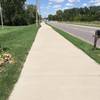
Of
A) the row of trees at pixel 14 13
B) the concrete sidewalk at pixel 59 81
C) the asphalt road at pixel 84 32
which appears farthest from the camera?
the row of trees at pixel 14 13

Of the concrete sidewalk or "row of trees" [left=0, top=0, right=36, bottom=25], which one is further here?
"row of trees" [left=0, top=0, right=36, bottom=25]

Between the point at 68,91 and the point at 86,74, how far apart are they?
84.3 inches

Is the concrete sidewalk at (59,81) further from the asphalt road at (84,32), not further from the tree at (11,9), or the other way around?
the tree at (11,9)

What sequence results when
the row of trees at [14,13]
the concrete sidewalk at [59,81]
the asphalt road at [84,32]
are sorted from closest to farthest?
the concrete sidewalk at [59,81] → the asphalt road at [84,32] → the row of trees at [14,13]

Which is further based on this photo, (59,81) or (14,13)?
(14,13)

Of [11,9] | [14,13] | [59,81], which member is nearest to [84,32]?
[59,81]

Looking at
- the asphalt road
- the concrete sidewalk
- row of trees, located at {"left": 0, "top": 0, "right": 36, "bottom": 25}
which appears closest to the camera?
the concrete sidewalk

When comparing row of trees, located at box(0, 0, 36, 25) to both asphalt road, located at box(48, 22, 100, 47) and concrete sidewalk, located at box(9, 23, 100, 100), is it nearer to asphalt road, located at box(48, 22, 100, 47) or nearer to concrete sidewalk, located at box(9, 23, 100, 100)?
asphalt road, located at box(48, 22, 100, 47)

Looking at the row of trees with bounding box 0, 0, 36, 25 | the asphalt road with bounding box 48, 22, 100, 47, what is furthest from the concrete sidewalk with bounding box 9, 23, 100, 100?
the row of trees with bounding box 0, 0, 36, 25

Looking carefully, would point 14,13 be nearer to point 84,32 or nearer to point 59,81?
point 84,32

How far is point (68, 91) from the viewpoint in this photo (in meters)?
7.47

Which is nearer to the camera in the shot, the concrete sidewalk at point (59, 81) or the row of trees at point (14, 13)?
the concrete sidewalk at point (59, 81)

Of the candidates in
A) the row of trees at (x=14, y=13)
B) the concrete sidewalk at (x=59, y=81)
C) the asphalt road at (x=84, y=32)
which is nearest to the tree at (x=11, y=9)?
the row of trees at (x=14, y=13)

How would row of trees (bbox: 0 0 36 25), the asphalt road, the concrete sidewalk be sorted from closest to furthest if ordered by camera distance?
1. the concrete sidewalk
2. the asphalt road
3. row of trees (bbox: 0 0 36 25)
